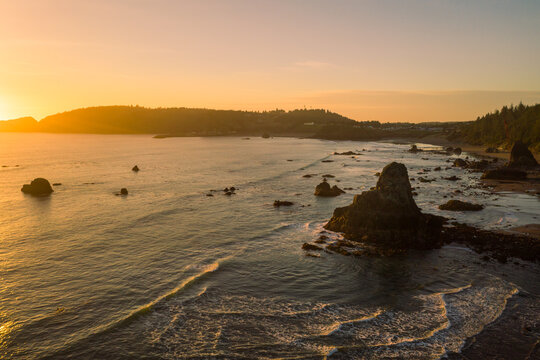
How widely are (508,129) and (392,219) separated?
107754 mm

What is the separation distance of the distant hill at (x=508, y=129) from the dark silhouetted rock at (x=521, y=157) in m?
21.8

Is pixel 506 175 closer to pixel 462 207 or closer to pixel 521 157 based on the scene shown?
pixel 521 157

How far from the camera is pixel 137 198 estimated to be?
48.0 metres

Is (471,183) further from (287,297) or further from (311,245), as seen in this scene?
(287,297)

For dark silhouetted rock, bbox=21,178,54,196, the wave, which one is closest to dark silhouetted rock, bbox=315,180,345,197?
the wave

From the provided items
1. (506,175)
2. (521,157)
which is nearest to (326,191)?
(506,175)

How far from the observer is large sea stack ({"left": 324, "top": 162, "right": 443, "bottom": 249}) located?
26.1 m

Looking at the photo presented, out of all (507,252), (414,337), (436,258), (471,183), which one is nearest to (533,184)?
(471,183)

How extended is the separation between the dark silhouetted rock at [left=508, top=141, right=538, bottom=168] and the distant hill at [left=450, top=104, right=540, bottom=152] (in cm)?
2177

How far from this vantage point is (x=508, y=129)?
10906 centimetres

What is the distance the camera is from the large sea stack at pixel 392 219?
2606 cm

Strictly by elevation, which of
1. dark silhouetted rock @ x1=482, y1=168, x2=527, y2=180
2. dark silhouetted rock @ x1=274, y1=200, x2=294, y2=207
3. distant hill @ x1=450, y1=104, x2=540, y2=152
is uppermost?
distant hill @ x1=450, y1=104, x2=540, y2=152

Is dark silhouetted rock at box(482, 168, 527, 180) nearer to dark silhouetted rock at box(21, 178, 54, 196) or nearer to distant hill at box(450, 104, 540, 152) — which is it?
distant hill at box(450, 104, 540, 152)

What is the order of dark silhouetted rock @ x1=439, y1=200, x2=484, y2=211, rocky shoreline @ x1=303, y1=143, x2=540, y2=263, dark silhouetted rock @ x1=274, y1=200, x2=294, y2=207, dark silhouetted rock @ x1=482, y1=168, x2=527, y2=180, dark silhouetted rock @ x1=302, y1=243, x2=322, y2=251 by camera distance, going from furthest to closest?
1. dark silhouetted rock @ x1=482, y1=168, x2=527, y2=180
2. dark silhouetted rock @ x1=274, y1=200, x2=294, y2=207
3. dark silhouetted rock @ x1=439, y1=200, x2=484, y2=211
4. dark silhouetted rock @ x1=302, y1=243, x2=322, y2=251
5. rocky shoreline @ x1=303, y1=143, x2=540, y2=263
